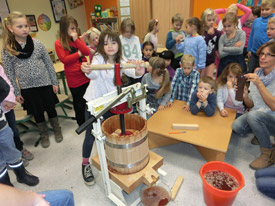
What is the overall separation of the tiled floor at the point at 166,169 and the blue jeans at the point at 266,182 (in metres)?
0.05

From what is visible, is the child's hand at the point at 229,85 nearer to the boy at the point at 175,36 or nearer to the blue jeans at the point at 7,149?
the boy at the point at 175,36

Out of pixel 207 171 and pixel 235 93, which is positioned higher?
pixel 235 93

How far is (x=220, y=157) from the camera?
172cm

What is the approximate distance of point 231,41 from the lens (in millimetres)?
2811

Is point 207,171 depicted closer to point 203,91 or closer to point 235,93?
point 203,91

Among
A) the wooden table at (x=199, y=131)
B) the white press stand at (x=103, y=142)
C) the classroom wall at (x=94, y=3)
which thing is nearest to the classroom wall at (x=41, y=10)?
the classroom wall at (x=94, y=3)

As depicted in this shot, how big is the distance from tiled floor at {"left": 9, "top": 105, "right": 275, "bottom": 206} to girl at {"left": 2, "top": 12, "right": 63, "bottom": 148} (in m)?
0.25

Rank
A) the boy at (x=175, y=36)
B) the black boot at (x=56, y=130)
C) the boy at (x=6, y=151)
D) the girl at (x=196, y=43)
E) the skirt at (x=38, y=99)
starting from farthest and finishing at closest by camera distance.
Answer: the boy at (x=175, y=36)
the girl at (x=196, y=43)
the black boot at (x=56, y=130)
the skirt at (x=38, y=99)
the boy at (x=6, y=151)

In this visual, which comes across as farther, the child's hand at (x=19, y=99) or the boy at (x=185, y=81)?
the boy at (x=185, y=81)

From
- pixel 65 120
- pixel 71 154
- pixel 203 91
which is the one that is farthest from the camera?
pixel 65 120

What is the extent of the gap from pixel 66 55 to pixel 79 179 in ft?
4.50

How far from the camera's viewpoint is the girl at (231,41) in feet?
8.87

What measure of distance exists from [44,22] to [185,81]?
432 centimetres

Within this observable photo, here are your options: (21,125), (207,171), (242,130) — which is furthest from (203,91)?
(21,125)
